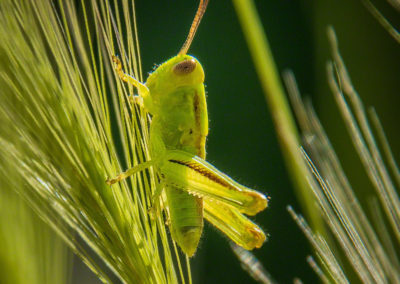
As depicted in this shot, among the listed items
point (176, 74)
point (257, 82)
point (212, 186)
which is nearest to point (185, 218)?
point (212, 186)

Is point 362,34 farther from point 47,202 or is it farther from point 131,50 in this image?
point 47,202

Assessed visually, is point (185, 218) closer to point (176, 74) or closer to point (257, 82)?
point (176, 74)

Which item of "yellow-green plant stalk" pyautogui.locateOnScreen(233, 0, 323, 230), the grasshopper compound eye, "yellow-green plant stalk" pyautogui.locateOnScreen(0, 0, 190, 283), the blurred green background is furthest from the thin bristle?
the blurred green background

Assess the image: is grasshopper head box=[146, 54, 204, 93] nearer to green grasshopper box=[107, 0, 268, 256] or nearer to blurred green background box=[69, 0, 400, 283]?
green grasshopper box=[107, 0, 268, 256]

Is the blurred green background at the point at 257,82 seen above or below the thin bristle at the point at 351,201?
above

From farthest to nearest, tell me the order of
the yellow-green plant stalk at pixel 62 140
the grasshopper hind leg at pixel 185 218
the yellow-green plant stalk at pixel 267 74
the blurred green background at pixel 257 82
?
1. the blurred green background at pixel 257 82
2. the grasshopper hind leg at pixel 185 218
3. the yellow-green plant stalk at pixel 267 74
4. the yellow-green plant stalk at pixel 62 140

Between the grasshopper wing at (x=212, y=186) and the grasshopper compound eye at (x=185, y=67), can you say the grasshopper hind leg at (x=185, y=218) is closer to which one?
the grasshopper wing at (x=212, y=186)

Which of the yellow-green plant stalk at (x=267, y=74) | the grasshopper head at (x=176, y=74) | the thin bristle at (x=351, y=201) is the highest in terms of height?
the grasshopper head at (x=176, y=74)

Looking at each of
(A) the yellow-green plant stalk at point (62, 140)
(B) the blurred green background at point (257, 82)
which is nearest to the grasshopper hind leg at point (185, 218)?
(A) the yellow-green plant stalk at point (62, 140)
